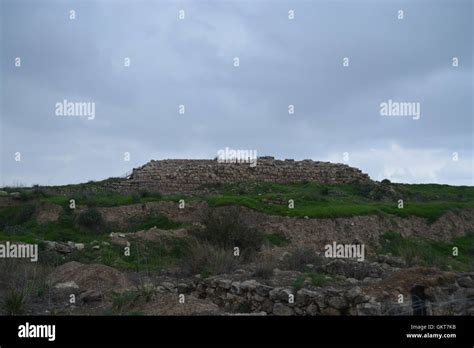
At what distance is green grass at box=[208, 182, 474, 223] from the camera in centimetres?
2408

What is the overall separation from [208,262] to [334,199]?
16075mm

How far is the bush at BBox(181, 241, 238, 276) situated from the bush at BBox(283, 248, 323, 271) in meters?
1.35

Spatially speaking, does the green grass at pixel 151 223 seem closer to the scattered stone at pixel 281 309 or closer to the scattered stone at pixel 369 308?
the scattered stone at pixel 281 309

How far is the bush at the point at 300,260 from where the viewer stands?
13.5 metres

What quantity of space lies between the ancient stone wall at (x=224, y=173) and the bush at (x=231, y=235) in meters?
16.6

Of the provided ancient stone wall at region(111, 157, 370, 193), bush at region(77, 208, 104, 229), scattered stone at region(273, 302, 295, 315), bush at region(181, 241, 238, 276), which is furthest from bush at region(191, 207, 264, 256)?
ancient stone wall at region(111, 157, 370, 193)

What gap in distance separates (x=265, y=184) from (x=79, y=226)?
12.8 meters

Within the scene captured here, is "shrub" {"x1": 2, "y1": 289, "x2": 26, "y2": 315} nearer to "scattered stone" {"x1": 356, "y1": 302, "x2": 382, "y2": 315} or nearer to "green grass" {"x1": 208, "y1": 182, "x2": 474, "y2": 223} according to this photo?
"scattered stone" {"x1": 356, "y1": 302, "x2": 382, "y2": 315}

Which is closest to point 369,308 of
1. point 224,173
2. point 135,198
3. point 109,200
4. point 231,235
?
point 231,235

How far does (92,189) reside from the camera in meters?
32.8

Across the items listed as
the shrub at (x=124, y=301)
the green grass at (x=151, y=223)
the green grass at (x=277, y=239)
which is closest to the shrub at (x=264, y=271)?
the shrub at (x=124, y=301)

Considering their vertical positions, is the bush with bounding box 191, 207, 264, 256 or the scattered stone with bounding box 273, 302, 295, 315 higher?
the bush with bounding box 191, 207, 264, 256

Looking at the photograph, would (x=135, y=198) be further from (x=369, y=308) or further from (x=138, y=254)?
(x=369, y=308)
